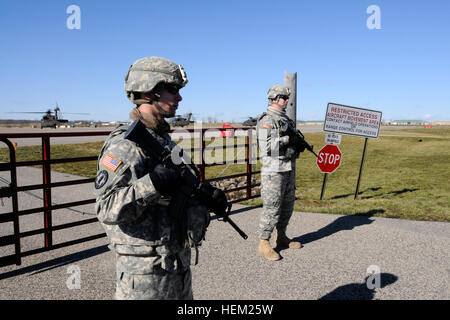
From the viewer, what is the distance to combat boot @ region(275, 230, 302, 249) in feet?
15.8

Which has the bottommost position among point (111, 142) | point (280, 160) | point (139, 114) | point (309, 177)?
point (309, 177)

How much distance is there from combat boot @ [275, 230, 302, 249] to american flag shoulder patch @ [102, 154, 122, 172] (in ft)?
11.4

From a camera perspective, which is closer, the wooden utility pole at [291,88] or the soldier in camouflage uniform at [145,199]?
the soldier in camouflage uniform at [145,199]

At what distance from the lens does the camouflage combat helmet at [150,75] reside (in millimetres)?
2027

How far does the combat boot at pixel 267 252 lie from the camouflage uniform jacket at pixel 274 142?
99 centimetres

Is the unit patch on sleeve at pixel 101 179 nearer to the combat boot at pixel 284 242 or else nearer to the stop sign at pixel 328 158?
the combat boot at pixel 284 242

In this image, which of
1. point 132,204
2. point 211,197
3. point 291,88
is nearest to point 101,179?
point 132,204

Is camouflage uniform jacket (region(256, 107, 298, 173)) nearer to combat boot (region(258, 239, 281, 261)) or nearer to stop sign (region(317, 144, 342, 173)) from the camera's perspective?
combat boot (region(258, 239, 281, 261))

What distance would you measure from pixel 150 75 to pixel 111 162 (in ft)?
2.01

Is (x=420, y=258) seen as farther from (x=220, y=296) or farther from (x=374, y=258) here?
(x=220, y=296)

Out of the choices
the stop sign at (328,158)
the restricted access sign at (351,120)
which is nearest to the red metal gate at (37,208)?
the stop sign at (328,158)

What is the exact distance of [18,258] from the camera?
4.21 metres
